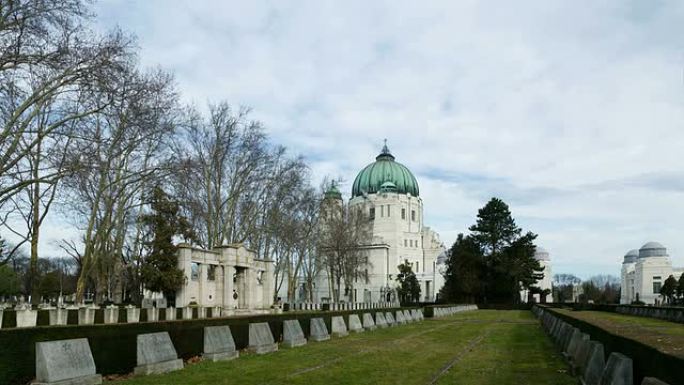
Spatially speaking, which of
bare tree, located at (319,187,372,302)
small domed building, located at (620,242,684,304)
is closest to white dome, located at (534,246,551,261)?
small domed building, located at (620,242,684,304)

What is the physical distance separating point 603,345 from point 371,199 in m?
120

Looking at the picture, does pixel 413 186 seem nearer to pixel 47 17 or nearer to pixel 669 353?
pixel 47 17

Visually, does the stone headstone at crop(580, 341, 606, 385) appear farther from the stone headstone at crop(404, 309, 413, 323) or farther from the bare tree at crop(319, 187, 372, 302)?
the bare tree at crop(319, 187, 372, 302)

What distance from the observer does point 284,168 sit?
5419cm

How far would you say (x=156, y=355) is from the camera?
12.0 m

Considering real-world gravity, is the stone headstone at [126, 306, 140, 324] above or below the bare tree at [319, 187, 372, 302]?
below

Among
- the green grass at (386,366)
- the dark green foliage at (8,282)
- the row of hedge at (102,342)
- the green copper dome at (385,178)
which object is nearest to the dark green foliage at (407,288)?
the green copper dome at (385,178)

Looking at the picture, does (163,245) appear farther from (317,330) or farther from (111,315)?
(317,330)

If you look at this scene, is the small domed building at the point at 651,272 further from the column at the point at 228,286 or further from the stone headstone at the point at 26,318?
the stone headstone at the point at 26,318

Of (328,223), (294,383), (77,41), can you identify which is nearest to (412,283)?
(328,223)

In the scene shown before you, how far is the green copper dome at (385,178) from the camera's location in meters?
132

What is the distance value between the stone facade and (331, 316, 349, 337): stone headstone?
17.1 meters

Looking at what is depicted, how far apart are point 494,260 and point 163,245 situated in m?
48.4

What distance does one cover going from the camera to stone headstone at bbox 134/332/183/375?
11.6m
